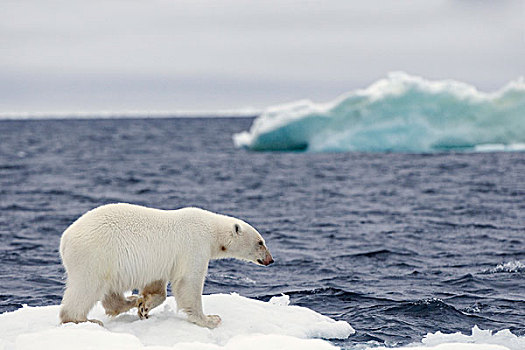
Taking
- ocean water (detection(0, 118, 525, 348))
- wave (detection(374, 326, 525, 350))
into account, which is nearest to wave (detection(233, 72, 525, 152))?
ocean water (detection(0, 118, 525, 348))

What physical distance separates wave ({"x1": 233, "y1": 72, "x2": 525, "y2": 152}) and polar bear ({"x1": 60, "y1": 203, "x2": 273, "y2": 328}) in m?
24.1

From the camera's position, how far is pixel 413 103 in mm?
29594

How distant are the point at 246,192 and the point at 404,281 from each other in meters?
12.1

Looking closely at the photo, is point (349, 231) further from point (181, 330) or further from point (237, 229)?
point (181, 330)

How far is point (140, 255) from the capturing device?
583 cm

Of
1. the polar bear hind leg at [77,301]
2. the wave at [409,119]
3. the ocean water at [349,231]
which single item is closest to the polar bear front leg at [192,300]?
the polar bear hind leg at [77,301]

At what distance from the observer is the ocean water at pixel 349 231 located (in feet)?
25.7

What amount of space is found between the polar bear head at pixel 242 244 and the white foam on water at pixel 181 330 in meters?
0.44

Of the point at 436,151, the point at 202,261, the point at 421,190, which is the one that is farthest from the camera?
the point at 436,151

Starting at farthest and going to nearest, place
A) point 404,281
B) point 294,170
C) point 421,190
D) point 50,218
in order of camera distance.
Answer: point 294,170, point 421,190, point 50,218, point 404,281

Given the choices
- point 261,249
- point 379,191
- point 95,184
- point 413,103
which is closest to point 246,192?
point 379,191

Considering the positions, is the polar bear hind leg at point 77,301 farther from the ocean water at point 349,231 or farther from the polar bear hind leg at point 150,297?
the ocean water at point 349,231

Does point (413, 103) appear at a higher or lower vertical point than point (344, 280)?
higher

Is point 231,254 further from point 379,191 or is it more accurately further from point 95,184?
point 95,184
